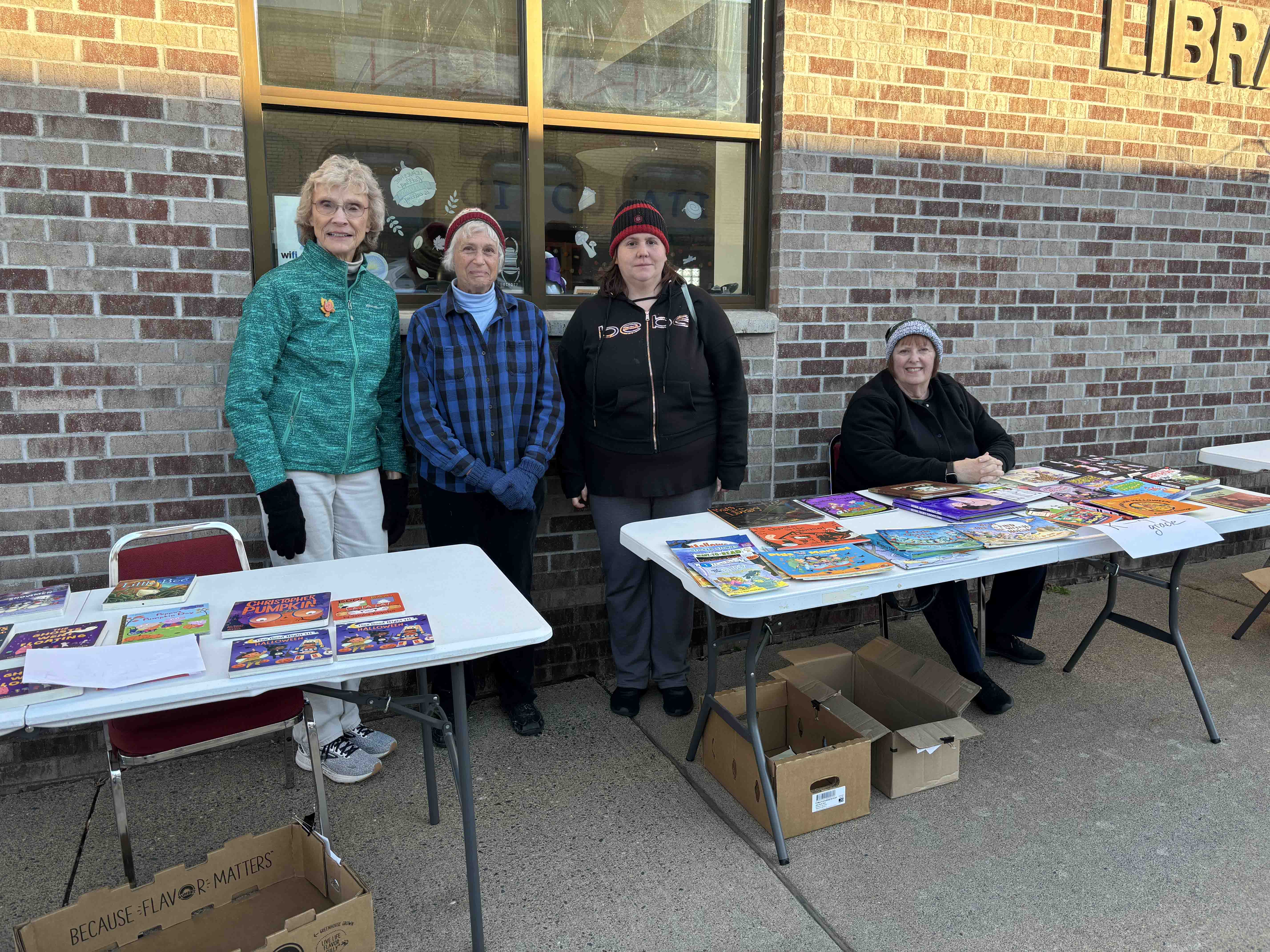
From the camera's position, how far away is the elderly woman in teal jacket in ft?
8.88

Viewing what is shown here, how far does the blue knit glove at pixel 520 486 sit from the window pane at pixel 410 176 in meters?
0.94

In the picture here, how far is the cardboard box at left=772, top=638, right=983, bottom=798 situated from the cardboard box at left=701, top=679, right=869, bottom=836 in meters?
0.06

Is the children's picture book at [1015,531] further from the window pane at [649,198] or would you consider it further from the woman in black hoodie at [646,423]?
the window pane at [649,198]

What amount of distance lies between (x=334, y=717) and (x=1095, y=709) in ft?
9.20

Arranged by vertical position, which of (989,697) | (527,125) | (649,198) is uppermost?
(527,125)

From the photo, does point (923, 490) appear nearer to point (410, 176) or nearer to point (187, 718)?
point (410, 176)

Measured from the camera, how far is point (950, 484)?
3373 mm

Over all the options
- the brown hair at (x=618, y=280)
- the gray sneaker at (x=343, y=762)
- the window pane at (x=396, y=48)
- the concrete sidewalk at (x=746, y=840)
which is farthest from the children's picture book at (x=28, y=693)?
the window pane at (x=396, y=48)

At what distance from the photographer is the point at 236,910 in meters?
2.12

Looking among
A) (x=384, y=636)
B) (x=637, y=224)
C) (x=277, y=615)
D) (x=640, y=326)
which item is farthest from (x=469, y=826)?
(x=637, y=224)

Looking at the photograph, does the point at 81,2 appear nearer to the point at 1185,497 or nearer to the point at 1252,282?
the point at 1185,497

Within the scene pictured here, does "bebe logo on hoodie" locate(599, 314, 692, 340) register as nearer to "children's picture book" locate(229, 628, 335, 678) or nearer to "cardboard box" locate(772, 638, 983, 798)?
"cardboard box" locate(772, 638, 983, 798)

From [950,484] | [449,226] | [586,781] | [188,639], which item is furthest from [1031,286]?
[188,639]

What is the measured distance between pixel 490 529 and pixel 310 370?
0.80 metres
